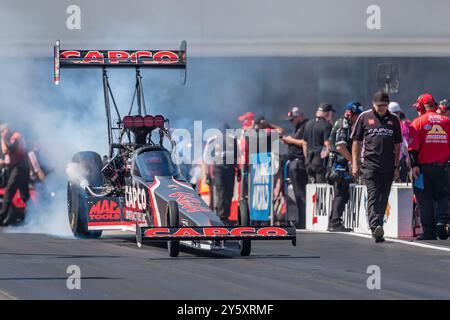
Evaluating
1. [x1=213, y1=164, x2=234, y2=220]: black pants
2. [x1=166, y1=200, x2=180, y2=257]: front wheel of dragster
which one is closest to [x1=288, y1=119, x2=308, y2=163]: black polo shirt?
[x1=213, y1=164, x2=234, y2=220]: black pants

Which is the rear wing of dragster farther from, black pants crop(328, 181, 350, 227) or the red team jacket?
the red team jacket

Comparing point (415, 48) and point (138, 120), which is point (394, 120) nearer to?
point (138, 120)

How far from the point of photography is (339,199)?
17.7 m

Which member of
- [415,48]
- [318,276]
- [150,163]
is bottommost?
[318,276]

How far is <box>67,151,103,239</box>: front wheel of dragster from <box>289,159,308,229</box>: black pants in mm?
3931

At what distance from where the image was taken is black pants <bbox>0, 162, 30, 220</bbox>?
2103cm

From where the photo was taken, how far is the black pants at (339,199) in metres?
17.7

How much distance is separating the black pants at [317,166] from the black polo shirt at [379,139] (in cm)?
369

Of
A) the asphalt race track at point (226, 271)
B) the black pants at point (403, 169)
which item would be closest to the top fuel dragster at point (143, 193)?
the asphalt race track at point (226, 271)

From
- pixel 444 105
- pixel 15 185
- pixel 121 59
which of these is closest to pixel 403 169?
pixel 444 105

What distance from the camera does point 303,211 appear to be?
19438 mm

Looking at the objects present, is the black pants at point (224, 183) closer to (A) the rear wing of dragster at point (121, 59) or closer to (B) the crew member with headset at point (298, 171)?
(B) the crew member with headset at point (298, 171)

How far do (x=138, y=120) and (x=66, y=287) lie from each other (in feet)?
18.2
